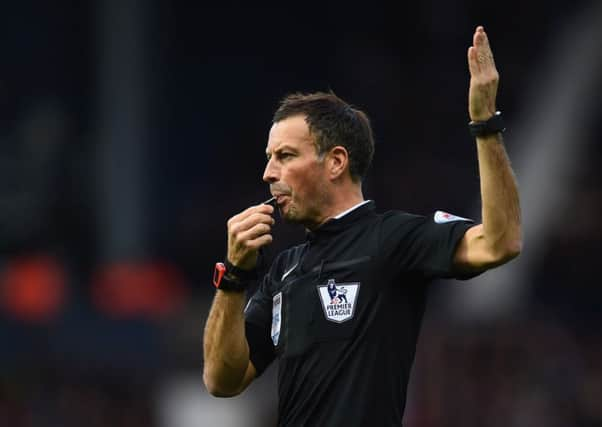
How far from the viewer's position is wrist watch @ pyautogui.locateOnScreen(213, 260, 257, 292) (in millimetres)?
5242

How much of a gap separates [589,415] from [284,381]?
9529 millimetres

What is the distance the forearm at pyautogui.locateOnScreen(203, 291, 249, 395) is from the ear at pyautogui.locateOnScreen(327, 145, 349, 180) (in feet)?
1.88

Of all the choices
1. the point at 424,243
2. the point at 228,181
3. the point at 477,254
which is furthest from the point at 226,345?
the point at 228,181

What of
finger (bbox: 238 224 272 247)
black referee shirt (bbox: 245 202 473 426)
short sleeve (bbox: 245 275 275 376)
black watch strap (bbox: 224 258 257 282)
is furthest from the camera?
short sleeve (bbox: 245 275 275 376)

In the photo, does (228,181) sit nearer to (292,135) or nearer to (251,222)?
(292,135)

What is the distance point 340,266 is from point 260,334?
1.87ft

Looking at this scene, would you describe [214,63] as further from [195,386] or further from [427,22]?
[195,386]

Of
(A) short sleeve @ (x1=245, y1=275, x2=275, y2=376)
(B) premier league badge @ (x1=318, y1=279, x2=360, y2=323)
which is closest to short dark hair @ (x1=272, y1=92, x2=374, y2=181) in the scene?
(B) premier league badge @ (x1=318, y1=279, x2=360, y2=323)

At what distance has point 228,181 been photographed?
2030cm

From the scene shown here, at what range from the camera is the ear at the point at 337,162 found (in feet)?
17.4

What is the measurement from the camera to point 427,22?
2230 centimetres

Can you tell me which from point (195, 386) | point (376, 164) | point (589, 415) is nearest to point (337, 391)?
point (589, 415)

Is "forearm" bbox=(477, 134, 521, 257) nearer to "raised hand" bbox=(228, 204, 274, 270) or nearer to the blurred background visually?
"raised hand" bbox=(228, 204, 274, 270)

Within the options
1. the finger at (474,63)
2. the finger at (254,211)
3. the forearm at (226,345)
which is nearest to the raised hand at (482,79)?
the finger at (474,63)
